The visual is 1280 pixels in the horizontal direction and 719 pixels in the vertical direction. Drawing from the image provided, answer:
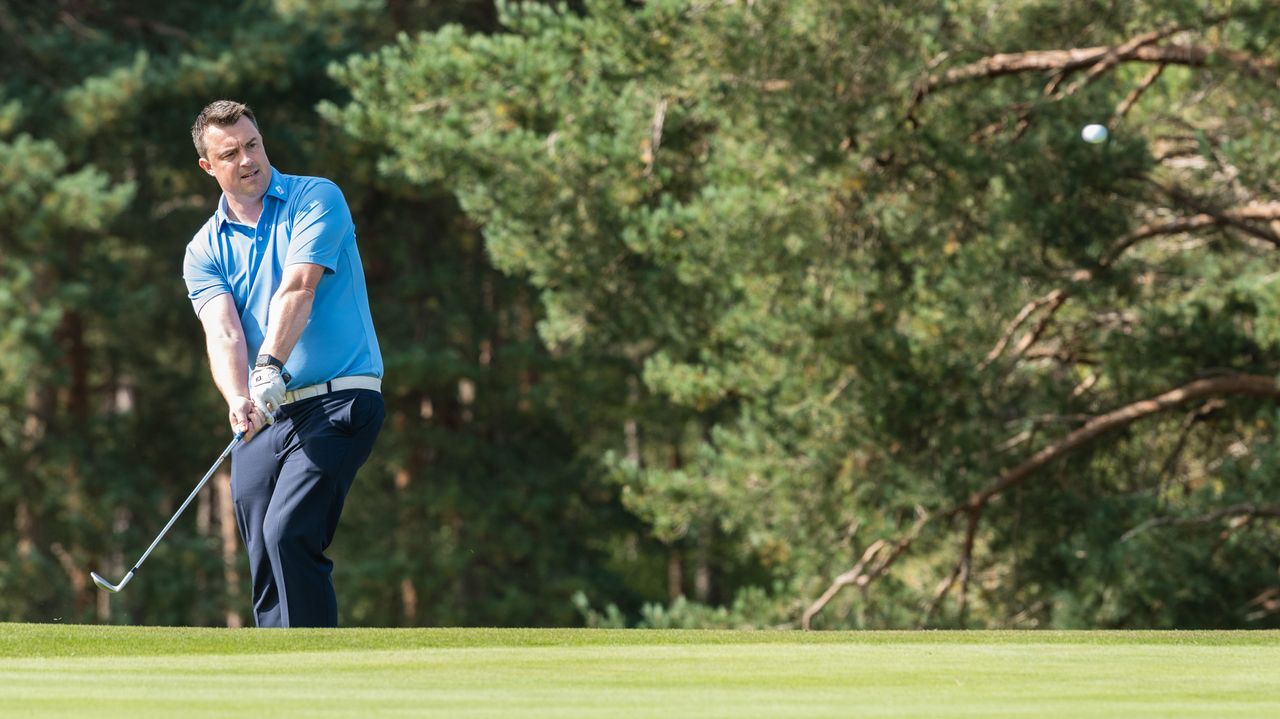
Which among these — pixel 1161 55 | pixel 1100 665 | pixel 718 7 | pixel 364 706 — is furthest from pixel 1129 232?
pixel 364 706

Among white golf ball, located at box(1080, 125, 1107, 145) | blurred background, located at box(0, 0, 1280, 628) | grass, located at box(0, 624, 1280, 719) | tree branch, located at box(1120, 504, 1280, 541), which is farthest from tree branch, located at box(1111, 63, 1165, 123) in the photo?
grass, located at box(0, 624, 1280, 719)

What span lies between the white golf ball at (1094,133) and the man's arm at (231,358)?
7.76 meters

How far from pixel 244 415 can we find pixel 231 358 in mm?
217

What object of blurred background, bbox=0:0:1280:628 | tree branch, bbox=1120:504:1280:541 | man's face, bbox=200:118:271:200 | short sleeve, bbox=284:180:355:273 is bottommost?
tree branch, bbox=1120:504:1280:541

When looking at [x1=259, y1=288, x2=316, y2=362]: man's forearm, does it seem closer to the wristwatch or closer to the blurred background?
the wristwatch

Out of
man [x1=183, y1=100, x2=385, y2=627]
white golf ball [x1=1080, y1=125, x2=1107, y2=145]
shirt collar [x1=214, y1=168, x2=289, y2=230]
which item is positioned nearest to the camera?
man [x1=183, y1=100, x2=385, y2=627]

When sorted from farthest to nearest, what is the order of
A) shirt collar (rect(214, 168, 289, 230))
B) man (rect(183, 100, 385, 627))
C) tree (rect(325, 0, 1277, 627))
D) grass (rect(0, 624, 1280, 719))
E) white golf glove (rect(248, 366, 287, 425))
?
tree (rect(325, 0, 1277, 627)) → shirt collar (rect(214, 168, 289, 230)) → man (rect(183, 100, 385, 627)) → white golf glove (rect(248, 366, 287, 425)) → grass (rect(0, 624, 1280, 719))

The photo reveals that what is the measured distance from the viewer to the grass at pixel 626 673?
11.3 feet

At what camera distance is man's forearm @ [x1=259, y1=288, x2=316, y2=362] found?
505cm

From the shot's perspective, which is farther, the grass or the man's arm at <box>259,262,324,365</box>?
the man's arm at <box>259,262,324,365</box>

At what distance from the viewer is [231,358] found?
5285 millimetres

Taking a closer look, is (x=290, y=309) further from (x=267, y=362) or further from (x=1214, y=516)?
(x=1214, y=516)

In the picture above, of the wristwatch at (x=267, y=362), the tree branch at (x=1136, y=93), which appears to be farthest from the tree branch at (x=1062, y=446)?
the wristwatch at (x=267, y=362)

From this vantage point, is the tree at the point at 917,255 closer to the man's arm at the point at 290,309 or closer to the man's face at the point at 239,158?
the man's face at the point at 239,158
